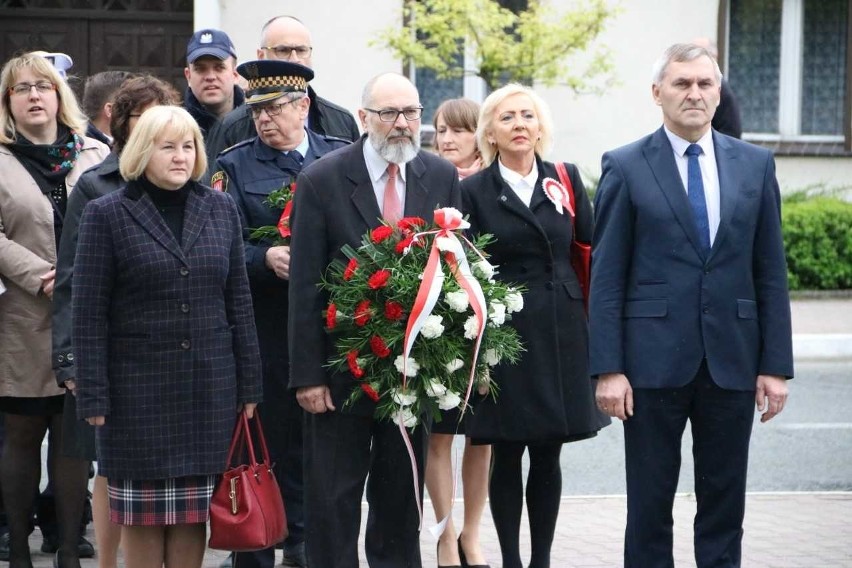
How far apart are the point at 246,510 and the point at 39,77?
7.79ft

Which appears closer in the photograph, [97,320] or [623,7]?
[97,320]

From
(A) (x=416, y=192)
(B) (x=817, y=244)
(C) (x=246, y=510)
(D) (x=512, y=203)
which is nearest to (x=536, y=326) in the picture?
(D) (x=512, y=203)

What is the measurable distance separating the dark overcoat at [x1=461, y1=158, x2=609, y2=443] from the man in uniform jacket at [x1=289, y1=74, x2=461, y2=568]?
0.52 meters

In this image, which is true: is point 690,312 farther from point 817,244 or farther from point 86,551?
point 817,244

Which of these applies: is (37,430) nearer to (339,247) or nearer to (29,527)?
(29,527)

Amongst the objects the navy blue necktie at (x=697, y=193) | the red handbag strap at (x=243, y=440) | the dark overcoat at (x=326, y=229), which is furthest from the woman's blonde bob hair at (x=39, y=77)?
the navy blue necktie at (x=697, y=193)

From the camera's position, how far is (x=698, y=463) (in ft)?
17.6

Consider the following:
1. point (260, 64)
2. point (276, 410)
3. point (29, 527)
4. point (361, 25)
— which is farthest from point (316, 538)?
point (361, 25)

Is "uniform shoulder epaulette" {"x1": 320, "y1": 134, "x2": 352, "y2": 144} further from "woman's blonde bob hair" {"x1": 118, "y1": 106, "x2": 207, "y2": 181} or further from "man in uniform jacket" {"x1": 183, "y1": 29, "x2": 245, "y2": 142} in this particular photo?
"woman's blonde bob hair" {"x1": 118, "y1": 106, "x2": 207, "y2": 181}

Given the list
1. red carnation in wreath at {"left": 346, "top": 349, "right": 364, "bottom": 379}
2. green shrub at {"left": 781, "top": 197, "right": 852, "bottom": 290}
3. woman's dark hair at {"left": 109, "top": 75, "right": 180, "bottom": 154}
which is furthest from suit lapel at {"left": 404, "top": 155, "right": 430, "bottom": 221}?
green shrub at {"left": 781, "top": 197, "right": 852, "bottom": 290}

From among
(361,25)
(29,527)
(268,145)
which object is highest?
(361,25)

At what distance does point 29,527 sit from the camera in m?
6.38

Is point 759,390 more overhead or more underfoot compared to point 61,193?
more underfoot

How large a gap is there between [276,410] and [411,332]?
1.29 meters
